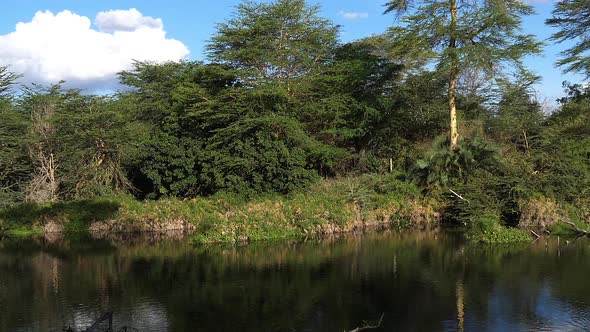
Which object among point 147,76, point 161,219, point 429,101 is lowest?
point 161,219

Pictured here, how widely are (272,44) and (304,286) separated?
15530 millimetres

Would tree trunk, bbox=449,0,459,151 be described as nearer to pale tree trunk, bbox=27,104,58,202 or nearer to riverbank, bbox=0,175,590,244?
riverbank, bbox=0,175,590,244

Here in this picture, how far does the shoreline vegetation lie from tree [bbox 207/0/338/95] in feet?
0.31

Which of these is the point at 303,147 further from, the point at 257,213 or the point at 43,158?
the point at 43,158

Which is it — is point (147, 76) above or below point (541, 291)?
above

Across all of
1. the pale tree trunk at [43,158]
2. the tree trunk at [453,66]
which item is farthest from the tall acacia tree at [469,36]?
the pale tree trunk at [43,158]

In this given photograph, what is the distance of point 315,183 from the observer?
26703mm

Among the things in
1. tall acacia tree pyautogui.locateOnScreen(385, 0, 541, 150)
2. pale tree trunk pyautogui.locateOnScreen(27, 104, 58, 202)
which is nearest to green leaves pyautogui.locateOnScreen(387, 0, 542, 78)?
tall acacia tree pyautogui.locateOnScreen(385, 0, 541, 150)

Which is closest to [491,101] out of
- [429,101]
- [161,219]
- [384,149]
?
[429,101]

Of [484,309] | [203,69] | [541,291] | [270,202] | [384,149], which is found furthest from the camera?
[384,149]

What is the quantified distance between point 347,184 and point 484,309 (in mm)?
13691

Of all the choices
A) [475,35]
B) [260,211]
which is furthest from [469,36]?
[260,211]

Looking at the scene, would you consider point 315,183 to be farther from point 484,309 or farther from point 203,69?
point 484,309

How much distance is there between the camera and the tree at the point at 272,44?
27641mm
